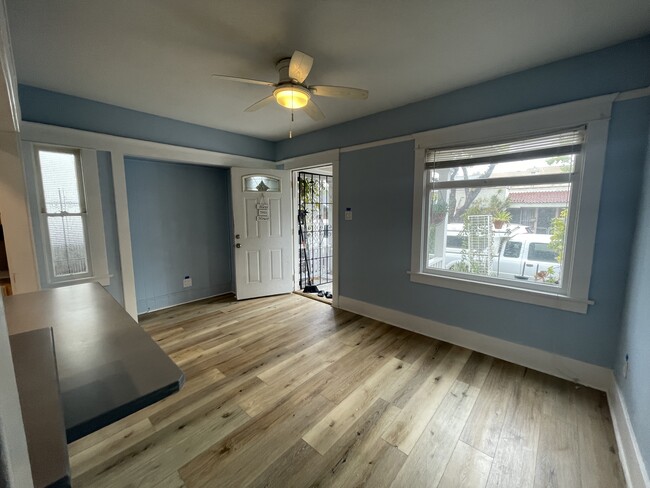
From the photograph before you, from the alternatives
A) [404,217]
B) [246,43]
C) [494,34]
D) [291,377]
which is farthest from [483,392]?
[246,43]

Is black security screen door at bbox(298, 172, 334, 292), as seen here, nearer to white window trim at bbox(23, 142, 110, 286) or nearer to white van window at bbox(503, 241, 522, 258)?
white window trim at bbox(23, 142, 110, 286)

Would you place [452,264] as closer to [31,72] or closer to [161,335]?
[161,335]

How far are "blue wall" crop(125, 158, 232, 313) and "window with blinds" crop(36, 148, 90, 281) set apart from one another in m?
0.63

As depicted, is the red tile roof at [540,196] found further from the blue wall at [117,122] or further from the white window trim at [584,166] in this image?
the blue wall at [117,122]

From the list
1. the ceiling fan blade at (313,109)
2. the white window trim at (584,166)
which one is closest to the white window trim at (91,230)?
the ceiling fan blade at (313,109)

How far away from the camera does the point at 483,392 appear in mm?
2039

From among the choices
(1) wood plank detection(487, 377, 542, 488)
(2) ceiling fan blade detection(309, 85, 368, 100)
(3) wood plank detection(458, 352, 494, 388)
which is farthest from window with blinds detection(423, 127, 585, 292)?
(2) ceiling fan blade detection(309, 85, 368, 100)

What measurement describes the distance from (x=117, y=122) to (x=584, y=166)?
167 inches

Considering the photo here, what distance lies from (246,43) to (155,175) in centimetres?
245

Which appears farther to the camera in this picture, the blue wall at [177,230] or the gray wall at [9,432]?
the blue wall at [177,230]

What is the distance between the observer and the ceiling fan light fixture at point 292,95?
200 cm

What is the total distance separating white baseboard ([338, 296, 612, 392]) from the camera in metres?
2.07

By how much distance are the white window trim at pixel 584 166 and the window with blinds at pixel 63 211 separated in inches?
146

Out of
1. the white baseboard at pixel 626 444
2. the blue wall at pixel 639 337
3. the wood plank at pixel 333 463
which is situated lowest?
the wood plank at pixel 333 463
